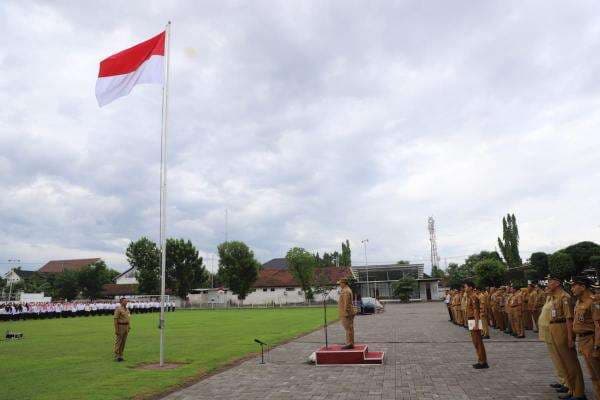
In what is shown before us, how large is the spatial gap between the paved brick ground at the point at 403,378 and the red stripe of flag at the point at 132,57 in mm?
8748

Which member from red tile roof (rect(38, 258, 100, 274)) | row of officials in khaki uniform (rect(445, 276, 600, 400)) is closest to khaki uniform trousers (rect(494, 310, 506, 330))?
row of officials in khaki uniform (rect(445, 276, 600, 400))

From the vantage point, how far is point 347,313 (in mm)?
11680

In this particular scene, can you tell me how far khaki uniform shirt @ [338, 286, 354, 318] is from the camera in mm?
11691

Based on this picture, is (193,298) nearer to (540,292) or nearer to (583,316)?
(540,292)

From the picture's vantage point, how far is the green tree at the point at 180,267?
64875 mm

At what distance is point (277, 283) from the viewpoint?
226 ft

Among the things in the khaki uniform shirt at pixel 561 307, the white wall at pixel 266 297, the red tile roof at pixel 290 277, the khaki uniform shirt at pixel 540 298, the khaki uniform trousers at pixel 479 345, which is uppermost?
the red tile roof at pixel 290 277

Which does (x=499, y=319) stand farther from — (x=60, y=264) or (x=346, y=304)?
(x=60, y=264)

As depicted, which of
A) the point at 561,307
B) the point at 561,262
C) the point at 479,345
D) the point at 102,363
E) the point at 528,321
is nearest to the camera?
the point at 561,307

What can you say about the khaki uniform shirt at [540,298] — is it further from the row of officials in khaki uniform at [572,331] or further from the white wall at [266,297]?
the white wall at [266,297]

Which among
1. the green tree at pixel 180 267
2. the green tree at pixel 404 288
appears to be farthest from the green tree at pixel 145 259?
the green tree at pixel 404 288

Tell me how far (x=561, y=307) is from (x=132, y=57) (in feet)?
39.9

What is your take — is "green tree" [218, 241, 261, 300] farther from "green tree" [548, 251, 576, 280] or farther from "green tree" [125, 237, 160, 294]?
"green tree" [548, 251, 576, 280]

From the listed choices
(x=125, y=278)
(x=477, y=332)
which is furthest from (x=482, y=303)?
(x=125, y=278)
